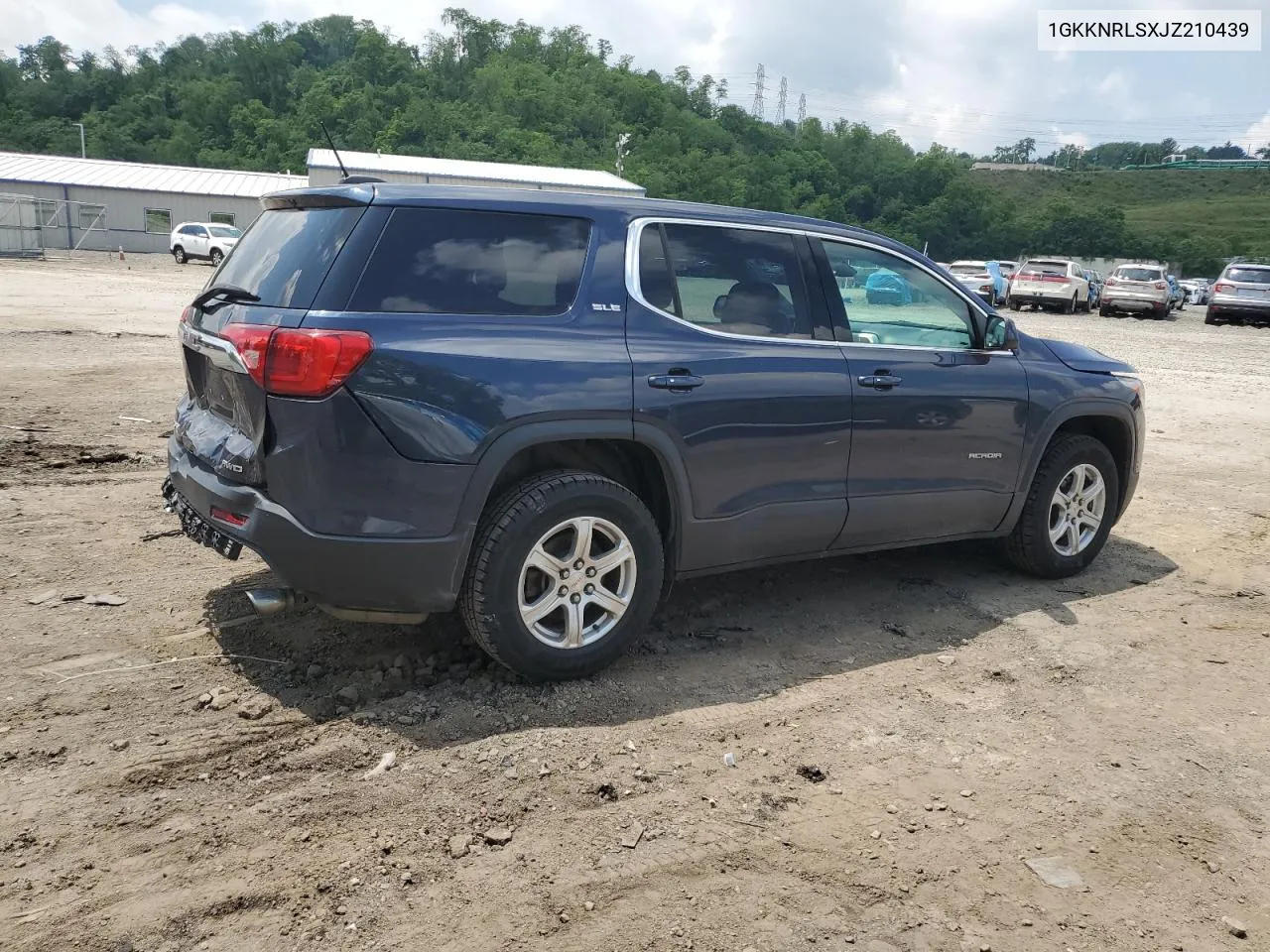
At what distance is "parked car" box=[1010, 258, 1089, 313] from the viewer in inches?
1186

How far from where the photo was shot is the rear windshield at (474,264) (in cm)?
355

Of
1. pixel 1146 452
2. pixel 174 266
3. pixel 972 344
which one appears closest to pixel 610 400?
pixel 972 344

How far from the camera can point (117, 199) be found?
48688mm

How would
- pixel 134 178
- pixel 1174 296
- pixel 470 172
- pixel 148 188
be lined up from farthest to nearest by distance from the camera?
pixel 470 172
pixel 134 178
pixel 148 188
pixel 1174 296

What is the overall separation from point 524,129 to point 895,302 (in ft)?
310

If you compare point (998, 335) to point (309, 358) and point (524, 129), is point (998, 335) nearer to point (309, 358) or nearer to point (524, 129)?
point (309, 358)

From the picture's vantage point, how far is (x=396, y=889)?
8.91 ft

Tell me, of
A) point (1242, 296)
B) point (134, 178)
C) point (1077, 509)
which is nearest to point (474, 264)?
point (1077, 509)

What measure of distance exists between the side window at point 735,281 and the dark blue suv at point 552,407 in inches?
0.4

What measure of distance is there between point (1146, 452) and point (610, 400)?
724cm

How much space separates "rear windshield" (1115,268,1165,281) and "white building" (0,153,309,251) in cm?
3439

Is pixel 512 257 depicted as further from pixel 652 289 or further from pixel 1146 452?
pixel 1146 452

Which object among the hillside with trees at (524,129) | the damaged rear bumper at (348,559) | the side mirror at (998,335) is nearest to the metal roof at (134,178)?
the hillside with trees at (524,129)

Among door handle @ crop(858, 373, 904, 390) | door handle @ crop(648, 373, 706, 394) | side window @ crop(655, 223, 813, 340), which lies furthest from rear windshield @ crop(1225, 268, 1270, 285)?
door handle @ crop(648, 373, 706, 394)
